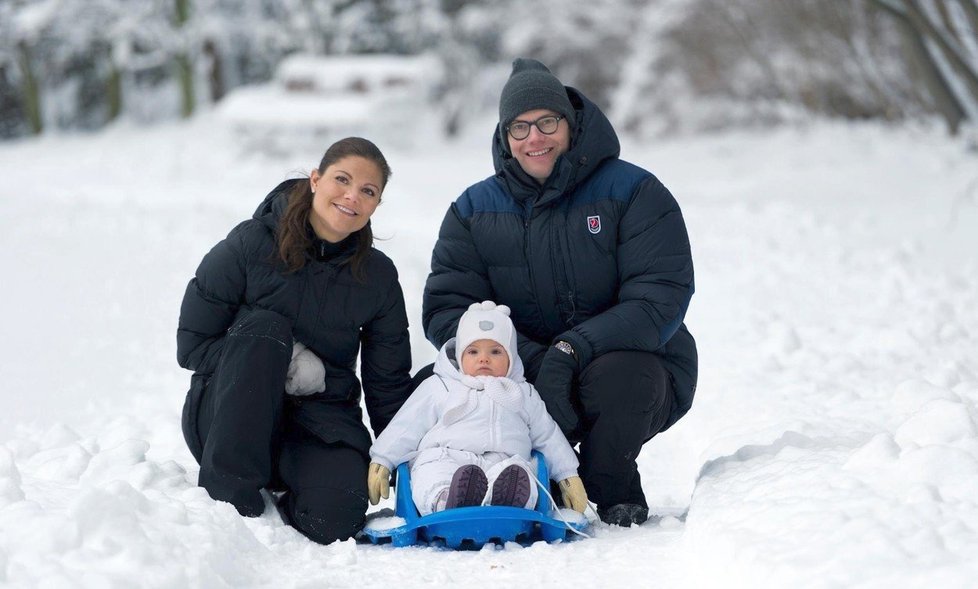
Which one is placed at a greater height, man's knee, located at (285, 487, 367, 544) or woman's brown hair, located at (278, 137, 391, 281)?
woman's brown hair, located at (278, 137, 391, 281)

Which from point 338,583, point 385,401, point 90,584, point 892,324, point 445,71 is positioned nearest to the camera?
point 90,584

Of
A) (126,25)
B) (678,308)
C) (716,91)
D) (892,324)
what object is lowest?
(892,324)

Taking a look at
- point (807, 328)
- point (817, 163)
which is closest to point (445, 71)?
point (817, 163)

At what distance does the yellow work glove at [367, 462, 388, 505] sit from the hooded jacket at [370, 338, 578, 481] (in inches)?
0.9

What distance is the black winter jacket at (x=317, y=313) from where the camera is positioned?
397 cm

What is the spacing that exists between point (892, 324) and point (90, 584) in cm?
596

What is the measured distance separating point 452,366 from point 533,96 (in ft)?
3.26

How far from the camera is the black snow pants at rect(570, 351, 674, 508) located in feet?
12.5

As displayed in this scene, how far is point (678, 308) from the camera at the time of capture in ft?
13.0

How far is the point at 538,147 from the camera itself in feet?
A: 13.3

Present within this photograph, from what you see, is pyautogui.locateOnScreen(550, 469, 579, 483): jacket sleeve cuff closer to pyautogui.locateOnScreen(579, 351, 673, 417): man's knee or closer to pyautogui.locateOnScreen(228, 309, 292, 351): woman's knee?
pyautogui.locateOnScreen(579, 351, 673, 417): man's knee

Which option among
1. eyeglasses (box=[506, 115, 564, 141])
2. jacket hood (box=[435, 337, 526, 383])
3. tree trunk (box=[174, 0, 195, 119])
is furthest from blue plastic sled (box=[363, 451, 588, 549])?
tree trunk (box=[174, 0, 195, 119])

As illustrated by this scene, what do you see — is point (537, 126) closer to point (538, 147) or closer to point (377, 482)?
point (538, 147)

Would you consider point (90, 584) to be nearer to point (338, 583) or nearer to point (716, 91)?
point (338, 583)
